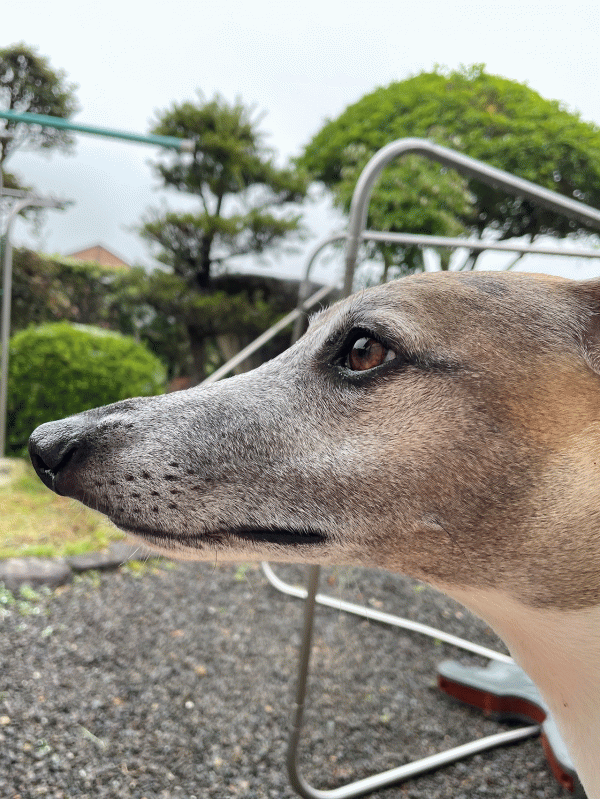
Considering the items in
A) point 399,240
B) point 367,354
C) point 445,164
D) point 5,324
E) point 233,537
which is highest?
point 445,164

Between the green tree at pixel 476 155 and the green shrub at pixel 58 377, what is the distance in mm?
2220

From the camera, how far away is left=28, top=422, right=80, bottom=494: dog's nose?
897 mm

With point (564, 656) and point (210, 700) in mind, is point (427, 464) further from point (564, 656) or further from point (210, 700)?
point (210, 700)

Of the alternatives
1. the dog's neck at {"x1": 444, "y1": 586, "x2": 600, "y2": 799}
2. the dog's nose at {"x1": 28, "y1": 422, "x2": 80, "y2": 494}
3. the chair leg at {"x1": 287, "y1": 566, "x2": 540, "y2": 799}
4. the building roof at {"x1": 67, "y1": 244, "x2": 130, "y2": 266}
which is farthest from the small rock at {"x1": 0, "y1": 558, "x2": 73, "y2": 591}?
the building roof at {"x1": 67, "y1": 244, "x2": 130, "y2": 266}

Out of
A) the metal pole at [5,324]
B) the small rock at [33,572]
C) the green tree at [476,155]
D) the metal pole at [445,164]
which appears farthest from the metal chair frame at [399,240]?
the metal pole at [5,324]

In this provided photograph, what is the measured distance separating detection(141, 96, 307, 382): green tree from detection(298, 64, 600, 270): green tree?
1860 mm

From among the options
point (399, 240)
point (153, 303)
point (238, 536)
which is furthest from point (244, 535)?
point (153, 303)

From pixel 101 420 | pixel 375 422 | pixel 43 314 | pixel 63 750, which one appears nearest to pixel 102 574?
pixel 63 750

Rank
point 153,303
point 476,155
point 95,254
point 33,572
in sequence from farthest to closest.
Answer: point 153,303 → point 95,254 → point 476,155 → point 33,572

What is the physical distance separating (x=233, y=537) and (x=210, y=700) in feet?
4.29

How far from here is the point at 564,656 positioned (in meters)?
0.91

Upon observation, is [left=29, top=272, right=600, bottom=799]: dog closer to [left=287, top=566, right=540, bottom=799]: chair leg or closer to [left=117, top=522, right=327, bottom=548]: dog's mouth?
[left=117, top=522, right=327, bottom=548]: dog's mouth

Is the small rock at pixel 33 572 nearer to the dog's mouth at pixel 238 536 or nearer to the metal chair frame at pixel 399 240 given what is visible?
the metal chair frame at pixel 399 240

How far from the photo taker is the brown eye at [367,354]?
93cm
